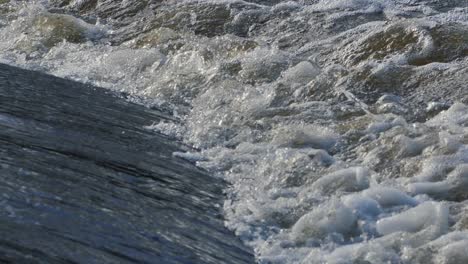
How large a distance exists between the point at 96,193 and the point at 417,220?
6.83 feet

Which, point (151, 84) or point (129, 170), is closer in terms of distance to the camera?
point (129, 170)

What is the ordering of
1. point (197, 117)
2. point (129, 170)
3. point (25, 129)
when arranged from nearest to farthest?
1. point (129, 170)
2. point (25, 129)
3. point (197, 117)

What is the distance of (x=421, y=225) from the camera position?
22.2 feet

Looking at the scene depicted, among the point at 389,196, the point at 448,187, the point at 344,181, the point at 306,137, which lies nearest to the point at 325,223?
the point at 389,196

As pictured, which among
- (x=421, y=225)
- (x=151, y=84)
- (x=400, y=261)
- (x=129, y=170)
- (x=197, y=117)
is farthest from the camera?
(x=151, y=84)

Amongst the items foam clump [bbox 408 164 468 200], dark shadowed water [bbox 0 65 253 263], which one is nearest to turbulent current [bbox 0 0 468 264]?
foam clump [bbox 408 164 468 200]

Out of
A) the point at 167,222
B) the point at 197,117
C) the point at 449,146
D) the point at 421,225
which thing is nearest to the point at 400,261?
the point at 421,225

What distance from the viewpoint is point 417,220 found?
6.82 meters

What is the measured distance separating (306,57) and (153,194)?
5.42 metres

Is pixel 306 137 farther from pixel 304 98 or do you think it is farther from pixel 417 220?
pixel 417 220

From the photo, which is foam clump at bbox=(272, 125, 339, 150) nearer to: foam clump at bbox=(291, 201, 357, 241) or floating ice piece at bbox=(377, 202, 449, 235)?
foam clump at bbox=(291, 201, 357, 241)

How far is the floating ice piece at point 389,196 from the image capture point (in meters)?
7.27

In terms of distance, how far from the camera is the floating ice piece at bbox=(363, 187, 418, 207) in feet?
23.8

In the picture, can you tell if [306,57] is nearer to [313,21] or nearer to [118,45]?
[313,21]
